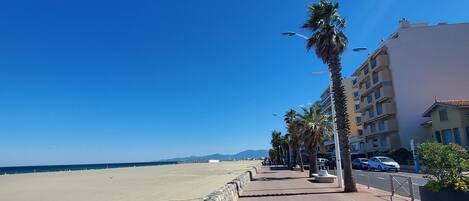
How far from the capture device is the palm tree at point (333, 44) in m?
20.9

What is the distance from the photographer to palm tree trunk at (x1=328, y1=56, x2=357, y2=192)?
787 inches

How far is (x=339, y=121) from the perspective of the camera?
20984 mm

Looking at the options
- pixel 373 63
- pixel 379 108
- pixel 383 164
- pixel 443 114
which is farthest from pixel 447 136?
pixel 373 63

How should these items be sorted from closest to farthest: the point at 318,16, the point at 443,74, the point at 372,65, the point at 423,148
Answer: the point at 423,148
the point at 318,16
the point at 443,74
the point at 372,65

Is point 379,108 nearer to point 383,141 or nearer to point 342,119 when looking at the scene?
point 383,141

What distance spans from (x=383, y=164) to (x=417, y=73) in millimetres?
20303

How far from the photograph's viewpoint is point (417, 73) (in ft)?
193

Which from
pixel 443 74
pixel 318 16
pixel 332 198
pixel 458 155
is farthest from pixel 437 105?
pixel 458 155

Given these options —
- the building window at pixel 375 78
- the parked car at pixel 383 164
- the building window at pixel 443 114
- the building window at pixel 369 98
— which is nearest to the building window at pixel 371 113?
the building window at pixel 369 98

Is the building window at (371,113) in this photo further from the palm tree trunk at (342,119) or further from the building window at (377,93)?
the palm tree trunk at (342,119)

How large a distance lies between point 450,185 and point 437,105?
3971cm

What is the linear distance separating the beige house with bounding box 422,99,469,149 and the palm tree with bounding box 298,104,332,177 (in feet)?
44.5

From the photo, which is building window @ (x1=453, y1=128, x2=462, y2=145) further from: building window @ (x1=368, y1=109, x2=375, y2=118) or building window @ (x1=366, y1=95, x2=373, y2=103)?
building window @ (x1=366, y1=95, x2=373, y2=103)

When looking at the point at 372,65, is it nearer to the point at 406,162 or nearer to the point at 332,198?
the point at 406,162
